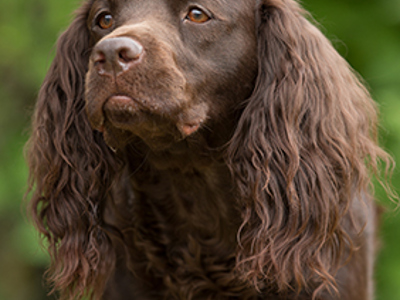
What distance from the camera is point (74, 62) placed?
3.41 metres

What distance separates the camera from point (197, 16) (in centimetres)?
294

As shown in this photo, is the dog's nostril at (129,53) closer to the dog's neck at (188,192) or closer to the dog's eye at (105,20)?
the dog's eye at (105,20)

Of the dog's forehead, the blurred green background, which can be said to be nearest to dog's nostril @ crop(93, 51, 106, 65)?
the dog's forehead

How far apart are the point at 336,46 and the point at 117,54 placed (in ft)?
8.67

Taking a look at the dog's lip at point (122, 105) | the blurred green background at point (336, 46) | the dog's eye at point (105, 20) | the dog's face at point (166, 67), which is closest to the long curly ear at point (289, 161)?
the dog's face at point (166, 67)

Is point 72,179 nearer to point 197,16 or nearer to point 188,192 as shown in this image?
point 188,192

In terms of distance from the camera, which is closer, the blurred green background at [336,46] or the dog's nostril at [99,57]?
the dog's nostril at [99,57]

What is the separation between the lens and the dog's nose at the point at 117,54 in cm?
260

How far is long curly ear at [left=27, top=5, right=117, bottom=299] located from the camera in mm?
3330

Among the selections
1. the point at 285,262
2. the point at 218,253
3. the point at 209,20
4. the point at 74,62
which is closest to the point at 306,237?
the point at 285,262

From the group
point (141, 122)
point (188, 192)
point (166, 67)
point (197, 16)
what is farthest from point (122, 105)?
point (188, 192)

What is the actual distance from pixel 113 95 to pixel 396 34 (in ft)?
10.4

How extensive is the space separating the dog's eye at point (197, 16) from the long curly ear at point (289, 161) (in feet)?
1.08

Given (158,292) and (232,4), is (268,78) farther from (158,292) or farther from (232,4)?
(158,292)
